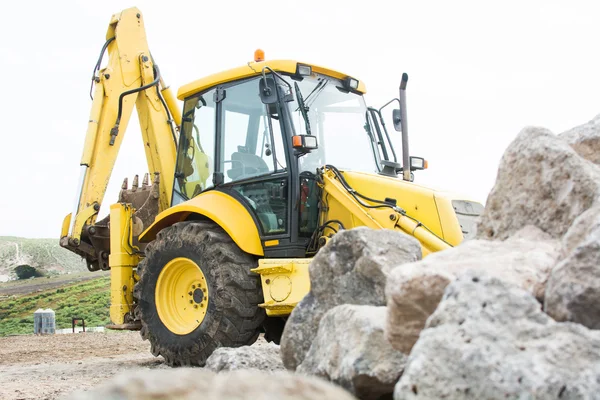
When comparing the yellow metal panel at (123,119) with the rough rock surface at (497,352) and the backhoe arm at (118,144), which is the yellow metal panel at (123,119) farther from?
the rough rock surface at (497,352)

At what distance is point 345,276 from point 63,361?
20.8 feet

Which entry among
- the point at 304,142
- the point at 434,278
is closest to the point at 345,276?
the point at 434,278

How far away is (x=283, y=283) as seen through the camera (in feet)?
19.7

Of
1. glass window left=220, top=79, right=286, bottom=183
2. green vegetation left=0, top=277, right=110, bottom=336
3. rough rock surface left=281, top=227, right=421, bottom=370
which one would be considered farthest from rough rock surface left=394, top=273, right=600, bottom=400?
green vegetation left=0, top=277, right=110, bottom=336

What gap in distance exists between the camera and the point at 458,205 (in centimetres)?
623

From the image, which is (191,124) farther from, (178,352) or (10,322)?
(10,322)

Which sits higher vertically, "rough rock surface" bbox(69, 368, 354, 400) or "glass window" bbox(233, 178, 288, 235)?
"glass window" bbox(233, 178, 288, 235)

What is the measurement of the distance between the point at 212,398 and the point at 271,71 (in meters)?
4.89

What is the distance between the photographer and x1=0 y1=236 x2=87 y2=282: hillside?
25.3m

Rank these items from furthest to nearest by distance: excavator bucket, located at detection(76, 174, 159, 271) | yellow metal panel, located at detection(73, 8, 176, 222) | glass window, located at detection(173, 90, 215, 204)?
yellow metal panel, located at detection(73, 8, 176, 222) → excavator bucket, located at detection(76, 174, 159, 271) → glass window, located at detection(173, 90, 215, 204)

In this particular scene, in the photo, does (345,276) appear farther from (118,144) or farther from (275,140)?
(118,144)

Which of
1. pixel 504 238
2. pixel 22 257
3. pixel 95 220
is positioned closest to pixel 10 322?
pixel 95 220

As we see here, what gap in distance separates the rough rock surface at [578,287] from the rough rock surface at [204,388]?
0.94 meters

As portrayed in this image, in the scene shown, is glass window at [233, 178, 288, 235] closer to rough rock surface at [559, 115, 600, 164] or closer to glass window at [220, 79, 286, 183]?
glass window at [220, 79, 286, 183]
